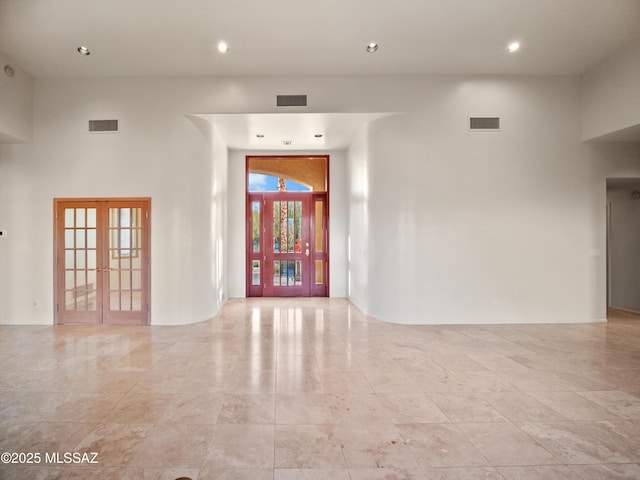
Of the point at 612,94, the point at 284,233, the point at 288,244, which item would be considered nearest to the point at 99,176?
the point at 284,233

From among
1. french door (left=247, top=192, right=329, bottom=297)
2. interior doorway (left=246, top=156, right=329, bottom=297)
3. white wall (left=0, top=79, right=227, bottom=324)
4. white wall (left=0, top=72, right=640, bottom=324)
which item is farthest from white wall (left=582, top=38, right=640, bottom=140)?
white wall (left=0, top=79, right=227, bottom=324)

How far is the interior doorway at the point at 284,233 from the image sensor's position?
25.2 ft

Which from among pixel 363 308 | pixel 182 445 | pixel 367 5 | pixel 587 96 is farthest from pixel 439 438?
pixel 587 96

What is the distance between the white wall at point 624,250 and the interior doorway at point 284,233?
5941 mm

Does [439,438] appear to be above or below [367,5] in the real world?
below

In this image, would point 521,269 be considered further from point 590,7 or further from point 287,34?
point 287,34

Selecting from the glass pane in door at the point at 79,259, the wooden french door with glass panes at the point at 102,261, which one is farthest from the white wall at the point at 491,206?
the glass pane in door at the point at 79,259

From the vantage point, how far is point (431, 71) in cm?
523

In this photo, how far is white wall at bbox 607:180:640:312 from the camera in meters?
6.84

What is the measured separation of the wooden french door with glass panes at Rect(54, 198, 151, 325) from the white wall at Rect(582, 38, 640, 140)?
23.5 ft

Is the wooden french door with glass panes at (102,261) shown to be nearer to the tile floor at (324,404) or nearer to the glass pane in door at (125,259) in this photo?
the glass pane in door at (125,259)

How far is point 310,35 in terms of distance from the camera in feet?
14.1

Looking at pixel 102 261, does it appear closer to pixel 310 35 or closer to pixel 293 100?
pixel 293 100

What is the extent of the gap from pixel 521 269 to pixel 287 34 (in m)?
A: 4.93
